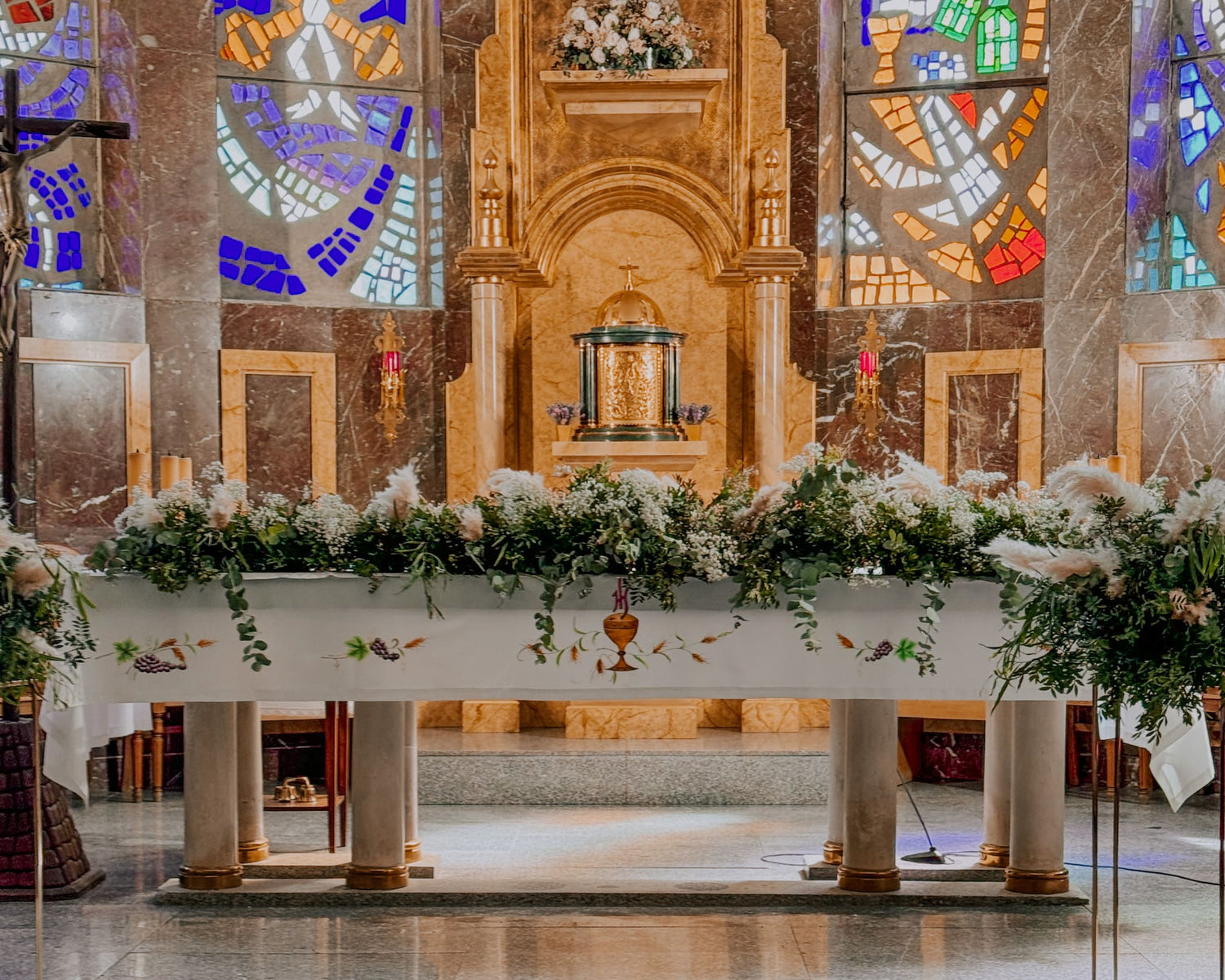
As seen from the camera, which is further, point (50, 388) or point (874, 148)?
point (874, 148)

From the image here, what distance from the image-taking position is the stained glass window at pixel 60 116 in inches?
393

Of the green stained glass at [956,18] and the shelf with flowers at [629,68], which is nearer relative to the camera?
the shelf with flowers at [629,68]

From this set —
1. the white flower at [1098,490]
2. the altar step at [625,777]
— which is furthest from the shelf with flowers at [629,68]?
the white flower at [1098,490]

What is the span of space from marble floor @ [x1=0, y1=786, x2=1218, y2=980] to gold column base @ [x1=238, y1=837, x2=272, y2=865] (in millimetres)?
379

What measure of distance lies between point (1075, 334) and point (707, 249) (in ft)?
8.14

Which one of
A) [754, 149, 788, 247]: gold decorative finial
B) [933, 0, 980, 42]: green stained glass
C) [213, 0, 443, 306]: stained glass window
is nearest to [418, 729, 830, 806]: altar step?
[754, 149, 788, 247]: gold decorative finial

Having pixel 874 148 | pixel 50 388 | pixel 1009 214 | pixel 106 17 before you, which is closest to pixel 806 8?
pixel 874 148

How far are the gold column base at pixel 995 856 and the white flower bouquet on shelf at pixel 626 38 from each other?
5.38m

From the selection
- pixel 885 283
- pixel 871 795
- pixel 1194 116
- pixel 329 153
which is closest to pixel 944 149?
pixel 885 283

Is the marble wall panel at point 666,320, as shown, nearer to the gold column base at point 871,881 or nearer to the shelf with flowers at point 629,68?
the shelf with flowers at point 629,68

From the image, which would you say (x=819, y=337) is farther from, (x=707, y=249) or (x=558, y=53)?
(x=558, y=53)

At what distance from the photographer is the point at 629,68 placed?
32.1 ft

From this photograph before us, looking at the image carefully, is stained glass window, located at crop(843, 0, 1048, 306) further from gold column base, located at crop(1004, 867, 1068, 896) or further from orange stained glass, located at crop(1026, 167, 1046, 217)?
gold column base, located at crop(1004, 867, 1068, 896)

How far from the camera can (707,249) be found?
10.4 m
